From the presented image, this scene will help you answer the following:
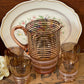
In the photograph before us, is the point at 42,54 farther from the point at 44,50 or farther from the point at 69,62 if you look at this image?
the point at 69,62

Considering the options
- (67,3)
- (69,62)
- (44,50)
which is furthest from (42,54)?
(67,3)

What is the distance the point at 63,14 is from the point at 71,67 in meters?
0.25

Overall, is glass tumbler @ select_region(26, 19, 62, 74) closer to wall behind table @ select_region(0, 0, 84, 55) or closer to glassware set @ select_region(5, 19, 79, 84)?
glassware set @ select_region(5, 19, 79, 84)

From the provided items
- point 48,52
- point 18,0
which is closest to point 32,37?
point 48,52

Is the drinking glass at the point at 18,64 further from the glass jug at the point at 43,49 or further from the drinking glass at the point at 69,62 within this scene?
the drinking glass at the point at 69,62

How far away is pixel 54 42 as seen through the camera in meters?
0.68

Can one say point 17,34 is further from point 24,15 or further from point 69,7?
point 69,7

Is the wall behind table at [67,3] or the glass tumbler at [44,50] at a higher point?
the wall behind table at [67,3]

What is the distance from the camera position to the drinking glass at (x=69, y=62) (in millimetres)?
661

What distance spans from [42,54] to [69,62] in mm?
128

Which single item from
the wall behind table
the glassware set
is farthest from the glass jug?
the wall behind table

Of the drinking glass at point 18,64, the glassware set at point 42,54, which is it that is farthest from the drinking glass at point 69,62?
the drinking glass at point 18,64

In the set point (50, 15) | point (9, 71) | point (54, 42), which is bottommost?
point (9, 71)

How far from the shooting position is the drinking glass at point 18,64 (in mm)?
652
